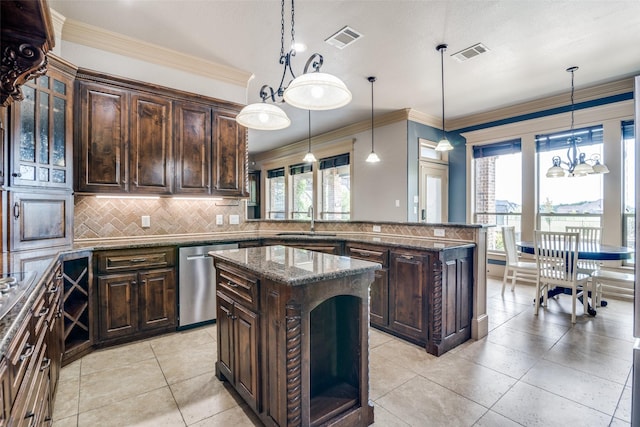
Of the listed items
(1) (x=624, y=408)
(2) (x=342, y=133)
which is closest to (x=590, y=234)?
(1) (x=624, y=408)

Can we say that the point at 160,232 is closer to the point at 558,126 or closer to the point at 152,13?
the point at 152,13

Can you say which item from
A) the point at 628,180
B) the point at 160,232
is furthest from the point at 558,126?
the point at 160,232

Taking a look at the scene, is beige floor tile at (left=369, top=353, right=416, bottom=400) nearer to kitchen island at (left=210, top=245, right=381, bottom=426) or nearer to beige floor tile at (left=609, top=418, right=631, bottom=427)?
kitchen island at (left=210, top=245, right=381, bottom=426)

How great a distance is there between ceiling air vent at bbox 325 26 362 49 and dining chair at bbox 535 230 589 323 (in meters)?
3.20

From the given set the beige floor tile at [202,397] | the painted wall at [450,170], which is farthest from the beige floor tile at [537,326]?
the beige floor tile at [202,397]

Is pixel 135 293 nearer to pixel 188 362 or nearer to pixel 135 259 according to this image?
pixel 135 259

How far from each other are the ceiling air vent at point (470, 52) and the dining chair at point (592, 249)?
2.53m

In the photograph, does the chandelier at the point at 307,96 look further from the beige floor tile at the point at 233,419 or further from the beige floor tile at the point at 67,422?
the beige floor tile at the point at 67,422

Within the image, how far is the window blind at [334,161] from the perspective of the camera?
6.72 metres

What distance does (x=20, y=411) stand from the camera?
0.96 m

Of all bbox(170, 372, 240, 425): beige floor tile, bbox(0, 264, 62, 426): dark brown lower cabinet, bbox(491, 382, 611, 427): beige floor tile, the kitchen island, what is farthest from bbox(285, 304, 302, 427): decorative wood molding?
bbox(491, 382, 611, 427): beige floor tile

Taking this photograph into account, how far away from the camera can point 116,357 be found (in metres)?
2.65

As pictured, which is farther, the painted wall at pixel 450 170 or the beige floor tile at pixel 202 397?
the painted wall at pixel 450 170

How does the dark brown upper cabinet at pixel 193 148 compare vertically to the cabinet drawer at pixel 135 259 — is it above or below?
above
